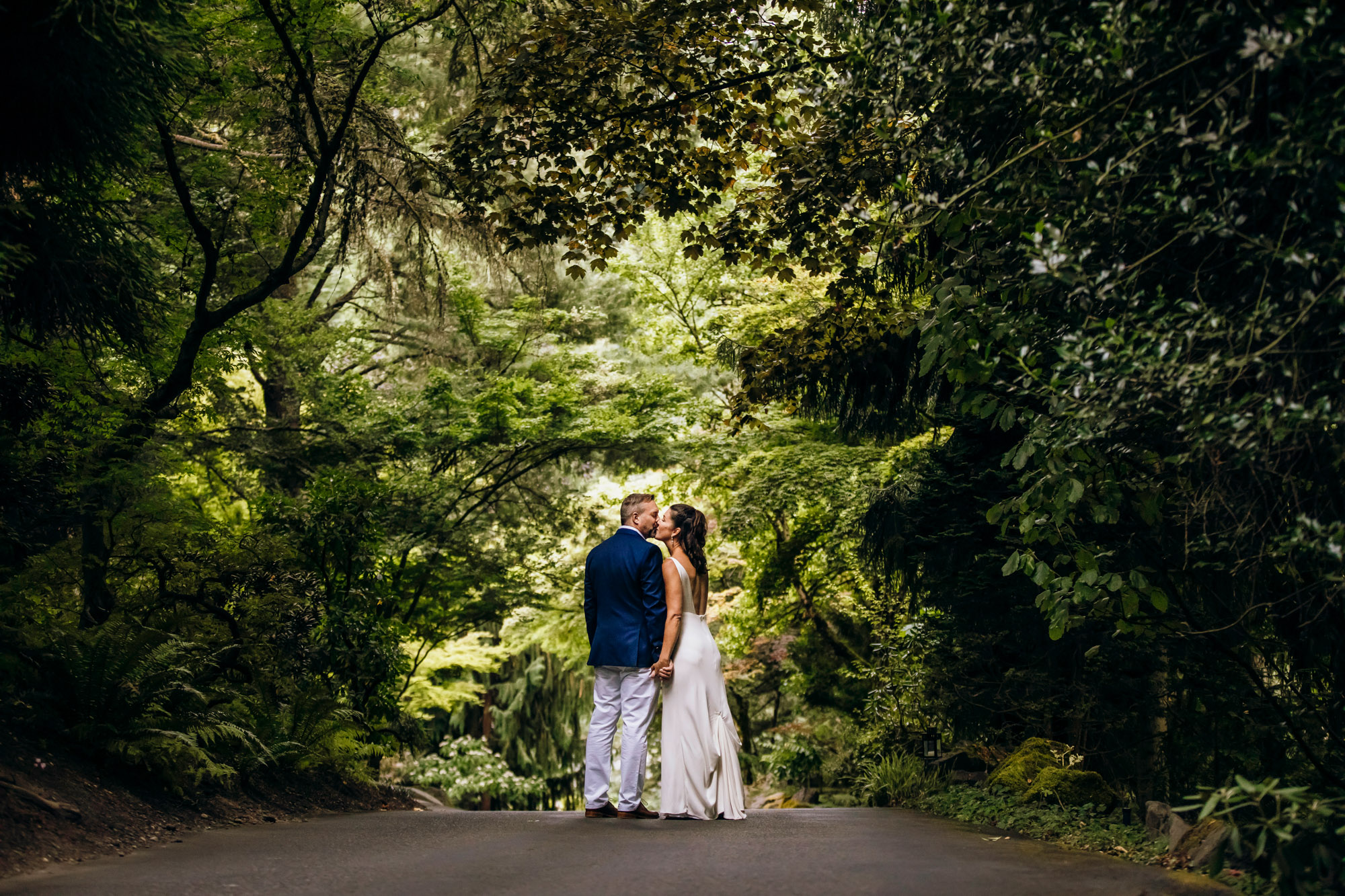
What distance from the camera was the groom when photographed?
791 cm

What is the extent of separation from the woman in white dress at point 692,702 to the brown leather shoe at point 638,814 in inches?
6.2

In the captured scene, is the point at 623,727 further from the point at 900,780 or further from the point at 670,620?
the point at 900,780

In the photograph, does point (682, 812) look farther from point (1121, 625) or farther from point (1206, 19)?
point (1206, 19)

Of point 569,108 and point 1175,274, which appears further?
point 569,108

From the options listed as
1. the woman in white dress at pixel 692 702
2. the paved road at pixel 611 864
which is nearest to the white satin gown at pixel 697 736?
the woman in white dress at pixel 692 702

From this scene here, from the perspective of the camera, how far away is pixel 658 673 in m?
8.09

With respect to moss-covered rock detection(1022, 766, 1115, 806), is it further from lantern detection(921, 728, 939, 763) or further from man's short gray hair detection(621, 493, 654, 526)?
man's short gray hair detection(621, 493, 654, 526)

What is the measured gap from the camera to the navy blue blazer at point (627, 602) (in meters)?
7.96

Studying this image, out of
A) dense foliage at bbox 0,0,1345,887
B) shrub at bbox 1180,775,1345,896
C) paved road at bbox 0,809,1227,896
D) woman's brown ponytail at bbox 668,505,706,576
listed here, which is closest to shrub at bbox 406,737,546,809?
dense foliage at bbox 0,0,1345,887

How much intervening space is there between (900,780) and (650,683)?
13.2 ft

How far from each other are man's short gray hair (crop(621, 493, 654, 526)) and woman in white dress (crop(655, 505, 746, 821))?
11.6 inches

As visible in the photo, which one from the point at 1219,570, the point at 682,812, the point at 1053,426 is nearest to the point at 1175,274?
the point at 1053,426

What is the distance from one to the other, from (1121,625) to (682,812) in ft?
12.5

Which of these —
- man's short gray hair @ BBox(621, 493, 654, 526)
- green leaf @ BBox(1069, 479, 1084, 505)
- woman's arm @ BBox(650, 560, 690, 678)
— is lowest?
woman's arm @ BBox(650, 560, 690, 678)
